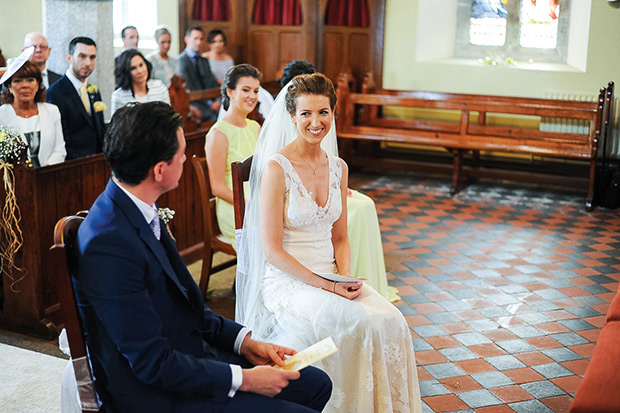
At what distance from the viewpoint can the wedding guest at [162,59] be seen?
8.48 metres

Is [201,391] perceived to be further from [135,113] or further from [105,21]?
[105,21]

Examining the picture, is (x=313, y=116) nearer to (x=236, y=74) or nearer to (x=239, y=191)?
(x=239, y=191)

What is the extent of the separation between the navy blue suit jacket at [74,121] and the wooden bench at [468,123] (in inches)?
149

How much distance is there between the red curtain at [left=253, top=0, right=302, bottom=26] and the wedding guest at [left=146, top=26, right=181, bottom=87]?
1685 mm

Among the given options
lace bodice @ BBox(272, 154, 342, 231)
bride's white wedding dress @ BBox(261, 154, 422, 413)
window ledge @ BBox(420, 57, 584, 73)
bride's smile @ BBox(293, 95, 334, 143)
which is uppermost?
window ledge @ BBox(420, 57, 584, 73)

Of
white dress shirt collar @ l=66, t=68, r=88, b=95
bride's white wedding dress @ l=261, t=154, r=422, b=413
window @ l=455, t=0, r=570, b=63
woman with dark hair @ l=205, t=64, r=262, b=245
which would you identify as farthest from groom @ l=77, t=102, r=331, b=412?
window @ l=455, t=0, r=570, b=63

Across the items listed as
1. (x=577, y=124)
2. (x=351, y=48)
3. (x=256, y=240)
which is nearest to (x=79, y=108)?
(x=256, y=240)

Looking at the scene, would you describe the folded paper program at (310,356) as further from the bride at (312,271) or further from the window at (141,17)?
the window at (141,17)

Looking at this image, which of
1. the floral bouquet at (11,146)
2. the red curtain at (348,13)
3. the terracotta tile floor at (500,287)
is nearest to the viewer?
the terracotta tile floor at (500,287)

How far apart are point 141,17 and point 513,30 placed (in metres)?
5.40

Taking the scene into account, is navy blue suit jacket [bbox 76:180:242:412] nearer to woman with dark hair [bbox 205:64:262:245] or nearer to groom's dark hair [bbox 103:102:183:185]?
groom's dark hair [bbox 103:102:183:185]

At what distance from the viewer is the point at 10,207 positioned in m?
3.95

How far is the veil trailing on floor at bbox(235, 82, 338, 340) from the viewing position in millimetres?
3150

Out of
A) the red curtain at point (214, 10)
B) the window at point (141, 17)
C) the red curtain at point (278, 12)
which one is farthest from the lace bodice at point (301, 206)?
the window at point (141, 17)
